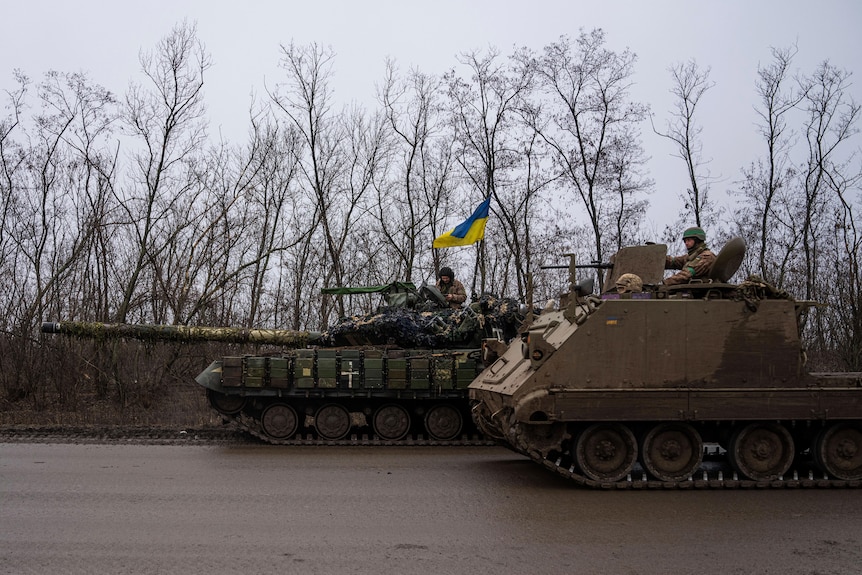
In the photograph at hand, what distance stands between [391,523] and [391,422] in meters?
6.68

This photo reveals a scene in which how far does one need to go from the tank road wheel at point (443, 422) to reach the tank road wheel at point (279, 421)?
2.21 meters

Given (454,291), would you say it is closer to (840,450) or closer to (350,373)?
(350,373)

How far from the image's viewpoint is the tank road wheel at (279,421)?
44.0ft

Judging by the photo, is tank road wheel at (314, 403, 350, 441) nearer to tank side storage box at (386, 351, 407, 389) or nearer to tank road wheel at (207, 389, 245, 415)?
tank side storage box at (386, 351, 407, 389)

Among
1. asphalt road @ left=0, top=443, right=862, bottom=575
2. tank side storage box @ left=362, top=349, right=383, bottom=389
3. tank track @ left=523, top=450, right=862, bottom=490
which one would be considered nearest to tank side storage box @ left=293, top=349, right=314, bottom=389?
tank side storage box @ left=362, top=349, right=383, bottom=389

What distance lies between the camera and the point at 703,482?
8508 millimetres

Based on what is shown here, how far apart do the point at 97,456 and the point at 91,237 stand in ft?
37.5

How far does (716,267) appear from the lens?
9430mm

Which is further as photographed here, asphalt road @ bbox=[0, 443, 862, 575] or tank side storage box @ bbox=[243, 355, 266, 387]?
tank side storage box @ bbox=[243, 355, 266, 387]

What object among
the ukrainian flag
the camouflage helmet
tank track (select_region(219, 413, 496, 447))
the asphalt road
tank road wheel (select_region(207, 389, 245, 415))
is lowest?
the asphalt road

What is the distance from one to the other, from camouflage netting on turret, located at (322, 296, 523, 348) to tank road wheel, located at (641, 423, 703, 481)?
524 centimetres

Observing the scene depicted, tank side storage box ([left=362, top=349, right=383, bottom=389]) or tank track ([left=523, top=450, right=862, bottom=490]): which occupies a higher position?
tank side storage box ([left=362, top=349, right=383, bottom=389])

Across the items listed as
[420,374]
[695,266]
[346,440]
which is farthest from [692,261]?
[346,440]

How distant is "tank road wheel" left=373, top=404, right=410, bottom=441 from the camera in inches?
531
